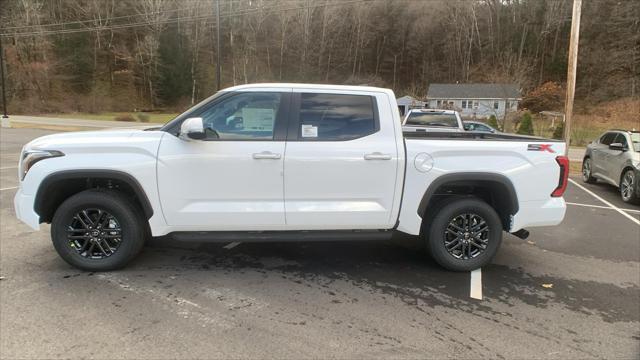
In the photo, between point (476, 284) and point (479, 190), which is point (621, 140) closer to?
point (479, 190)

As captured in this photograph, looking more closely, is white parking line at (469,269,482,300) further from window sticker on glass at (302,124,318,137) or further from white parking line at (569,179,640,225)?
white parking line at (569,179,640,225)

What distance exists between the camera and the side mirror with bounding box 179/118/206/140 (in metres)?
3.98

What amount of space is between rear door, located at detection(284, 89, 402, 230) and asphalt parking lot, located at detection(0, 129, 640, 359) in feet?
2.06

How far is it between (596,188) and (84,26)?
237 feet

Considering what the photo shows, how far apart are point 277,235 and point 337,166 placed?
2.91 feet

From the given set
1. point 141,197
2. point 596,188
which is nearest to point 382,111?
point 141,197

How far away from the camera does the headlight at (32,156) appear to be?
4270 millimetres

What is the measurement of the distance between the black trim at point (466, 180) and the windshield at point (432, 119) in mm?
7528

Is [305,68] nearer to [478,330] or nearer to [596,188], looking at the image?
[596,188]

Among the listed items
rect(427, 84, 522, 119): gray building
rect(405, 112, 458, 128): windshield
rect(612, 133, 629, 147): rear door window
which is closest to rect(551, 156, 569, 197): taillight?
rect(612, 133, 629, 147): rear door window

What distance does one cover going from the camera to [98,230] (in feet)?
14.5

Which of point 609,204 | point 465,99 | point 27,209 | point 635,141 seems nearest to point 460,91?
point 465,99

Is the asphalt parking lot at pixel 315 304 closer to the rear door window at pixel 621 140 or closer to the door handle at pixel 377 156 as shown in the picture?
the door handle at pixel 377 156

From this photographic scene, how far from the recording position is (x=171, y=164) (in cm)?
425
